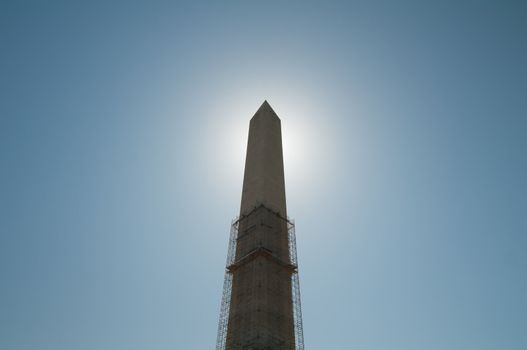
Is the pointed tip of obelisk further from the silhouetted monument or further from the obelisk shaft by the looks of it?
the silhouetted monument

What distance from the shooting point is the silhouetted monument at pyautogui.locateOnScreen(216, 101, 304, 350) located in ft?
100

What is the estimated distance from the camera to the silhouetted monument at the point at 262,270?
30609 millimetres

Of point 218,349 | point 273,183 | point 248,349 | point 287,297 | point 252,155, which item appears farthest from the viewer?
point 252,155

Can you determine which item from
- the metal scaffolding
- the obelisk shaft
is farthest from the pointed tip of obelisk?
the metal scaffolding

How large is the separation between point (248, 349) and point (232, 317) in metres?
3.62

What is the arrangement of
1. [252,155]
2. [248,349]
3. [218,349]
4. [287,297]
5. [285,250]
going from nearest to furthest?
[248,349], [218,349], [287,297], [285,250], [252,155]

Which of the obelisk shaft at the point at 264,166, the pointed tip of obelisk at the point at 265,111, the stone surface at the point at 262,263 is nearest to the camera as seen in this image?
the stone surface at the point at 262,263

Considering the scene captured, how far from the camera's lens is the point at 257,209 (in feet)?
127

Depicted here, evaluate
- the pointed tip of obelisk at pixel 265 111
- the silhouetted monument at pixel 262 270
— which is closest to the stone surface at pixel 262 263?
the silhouetted monument at pixel 262 270

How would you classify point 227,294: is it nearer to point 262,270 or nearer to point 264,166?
point 262,270

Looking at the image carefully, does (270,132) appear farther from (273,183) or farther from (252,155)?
(273,183)

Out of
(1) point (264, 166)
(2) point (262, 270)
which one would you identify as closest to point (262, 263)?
(2) point (262, 270)

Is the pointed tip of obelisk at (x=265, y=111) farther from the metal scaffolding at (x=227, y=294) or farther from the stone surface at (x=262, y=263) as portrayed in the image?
the metal scaffolding at (x=227, y=294)

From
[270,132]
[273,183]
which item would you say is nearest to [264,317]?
[273,183]
